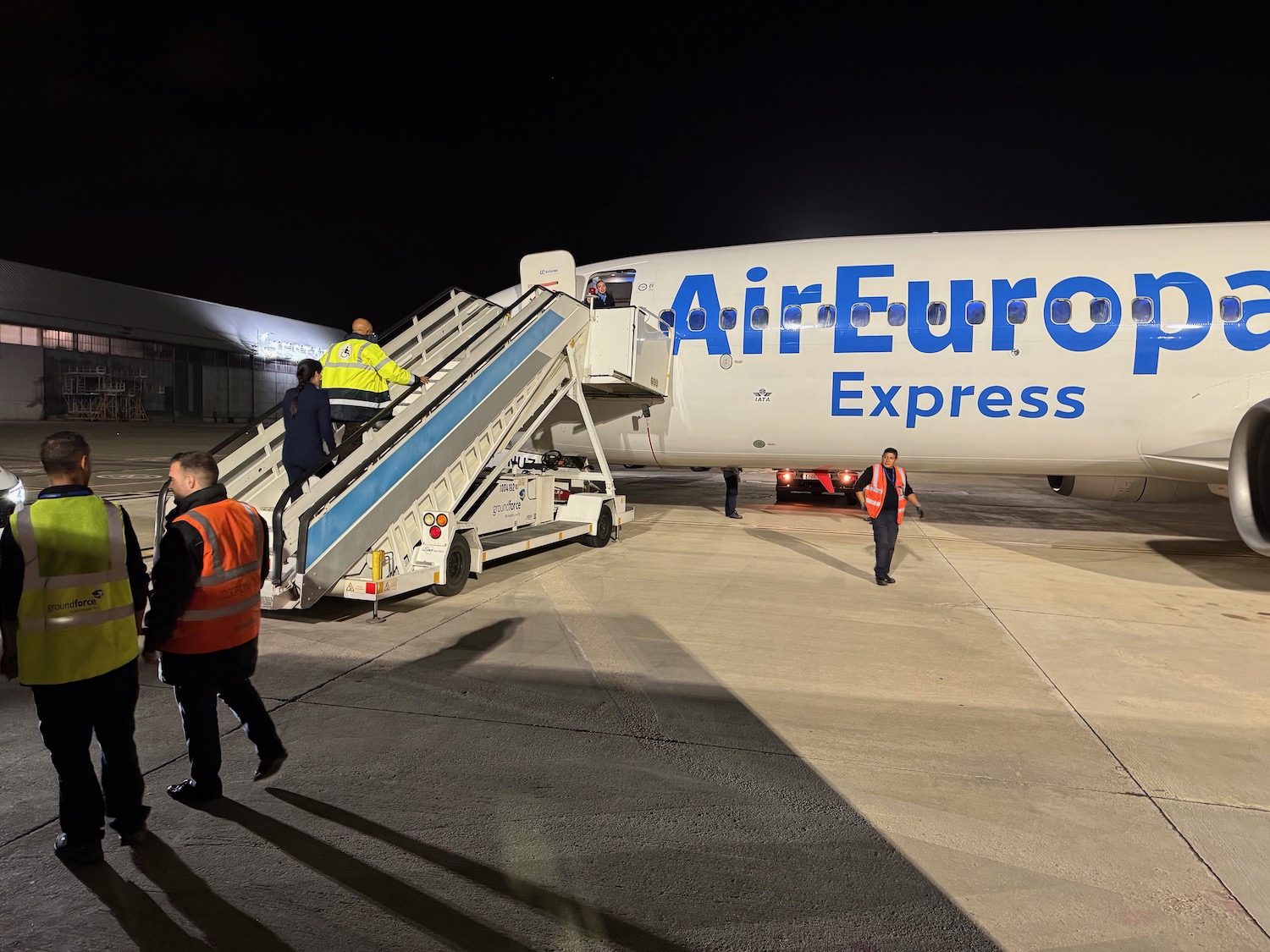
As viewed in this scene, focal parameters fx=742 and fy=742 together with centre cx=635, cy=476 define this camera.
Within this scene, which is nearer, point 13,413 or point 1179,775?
point 1179,775

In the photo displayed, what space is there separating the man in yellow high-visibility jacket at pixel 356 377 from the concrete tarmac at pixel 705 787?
2026 millimetres

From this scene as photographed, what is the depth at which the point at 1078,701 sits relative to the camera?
17.1ft

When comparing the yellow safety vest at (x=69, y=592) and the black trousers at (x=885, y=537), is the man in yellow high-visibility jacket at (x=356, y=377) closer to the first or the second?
the yellow safety vest at (x=69, y=592)

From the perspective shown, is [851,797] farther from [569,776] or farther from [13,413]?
[13,413]

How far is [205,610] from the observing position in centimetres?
352

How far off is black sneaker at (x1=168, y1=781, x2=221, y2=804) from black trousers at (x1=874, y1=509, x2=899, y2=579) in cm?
688

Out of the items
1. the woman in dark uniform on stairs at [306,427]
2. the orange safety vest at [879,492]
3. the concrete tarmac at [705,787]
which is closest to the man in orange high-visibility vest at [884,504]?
the orange safety vest at [879,492]

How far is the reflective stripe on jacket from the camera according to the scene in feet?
25.2

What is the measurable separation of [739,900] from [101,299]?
65.9m

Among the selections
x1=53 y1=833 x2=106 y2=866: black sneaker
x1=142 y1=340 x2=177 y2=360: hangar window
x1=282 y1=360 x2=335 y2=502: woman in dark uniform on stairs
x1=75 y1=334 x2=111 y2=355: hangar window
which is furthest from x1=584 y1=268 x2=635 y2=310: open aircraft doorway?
x1=142 y1=340 x2=177 y2=360: hangar window

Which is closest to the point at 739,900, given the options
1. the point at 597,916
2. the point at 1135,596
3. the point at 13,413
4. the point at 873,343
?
the point at 597,916

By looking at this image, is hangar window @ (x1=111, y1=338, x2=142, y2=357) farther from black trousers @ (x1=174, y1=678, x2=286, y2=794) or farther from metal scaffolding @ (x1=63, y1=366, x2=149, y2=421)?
black trousers @ (x1=174, y1=678, x2=286, y2=794)

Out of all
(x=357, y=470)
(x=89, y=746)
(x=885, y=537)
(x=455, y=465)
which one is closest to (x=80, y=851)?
(x=89, y=746)

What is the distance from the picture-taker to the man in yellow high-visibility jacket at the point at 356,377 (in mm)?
7668
